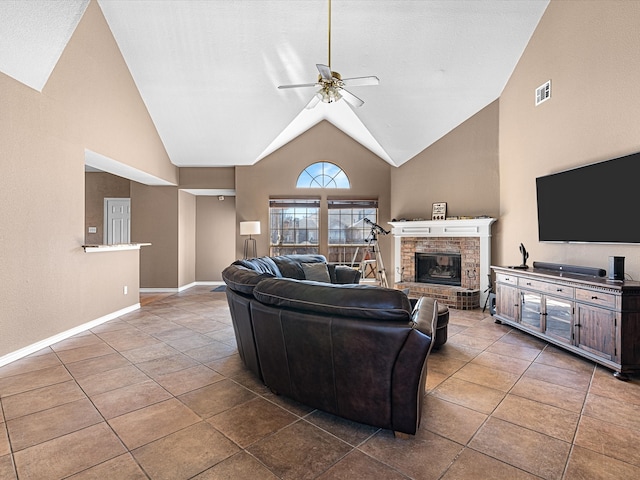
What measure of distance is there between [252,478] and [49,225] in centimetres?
361

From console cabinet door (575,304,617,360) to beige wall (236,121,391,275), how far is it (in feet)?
14.2

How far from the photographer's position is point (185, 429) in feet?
6.56

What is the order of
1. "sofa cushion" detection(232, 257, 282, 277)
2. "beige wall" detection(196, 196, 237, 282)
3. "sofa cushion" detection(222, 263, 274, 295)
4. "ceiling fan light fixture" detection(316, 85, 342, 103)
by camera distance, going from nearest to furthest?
1. "sofa cushion" detection(222, 263, 274, 295)
2. "ceiling fan light fixture" detection(316, 85, 342, 103)
3. "sofa cushion" detection(232, 257, 282, 277)
4. "beige wall" detection(196, 196, 237, 282)

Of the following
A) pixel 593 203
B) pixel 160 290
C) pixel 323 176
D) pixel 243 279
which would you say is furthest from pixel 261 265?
pixel 160 290

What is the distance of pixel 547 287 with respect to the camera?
138 inches

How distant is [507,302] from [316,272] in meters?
2.55

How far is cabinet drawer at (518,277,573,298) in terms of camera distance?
324 centimetres

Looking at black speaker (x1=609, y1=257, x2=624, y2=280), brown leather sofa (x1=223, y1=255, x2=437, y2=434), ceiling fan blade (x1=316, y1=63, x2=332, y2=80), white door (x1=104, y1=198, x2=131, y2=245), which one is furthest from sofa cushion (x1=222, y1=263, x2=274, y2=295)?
white door (x1=104, y1=198, x2=131, y2=245)

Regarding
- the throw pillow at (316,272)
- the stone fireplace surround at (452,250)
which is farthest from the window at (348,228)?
the throw pillow at (316,272)

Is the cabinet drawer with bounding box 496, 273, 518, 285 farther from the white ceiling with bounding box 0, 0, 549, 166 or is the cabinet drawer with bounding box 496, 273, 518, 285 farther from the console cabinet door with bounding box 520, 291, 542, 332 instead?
the white ceiling with bounding box 0, 0, 549, 166

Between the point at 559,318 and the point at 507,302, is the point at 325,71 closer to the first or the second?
the point at 559,318

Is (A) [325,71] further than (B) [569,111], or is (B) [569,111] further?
(B) [569,111]

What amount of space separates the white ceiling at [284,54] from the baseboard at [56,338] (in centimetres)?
268

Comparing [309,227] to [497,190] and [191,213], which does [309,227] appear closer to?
[191,213]
